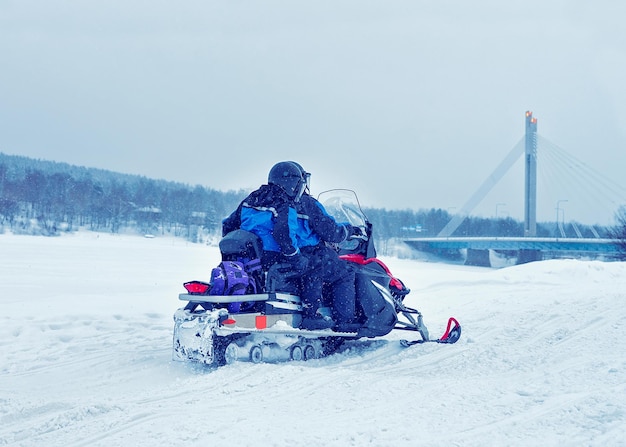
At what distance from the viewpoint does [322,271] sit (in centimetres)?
563

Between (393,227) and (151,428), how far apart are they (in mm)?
52698

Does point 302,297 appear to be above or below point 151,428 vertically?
above

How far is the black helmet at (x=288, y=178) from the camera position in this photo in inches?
218

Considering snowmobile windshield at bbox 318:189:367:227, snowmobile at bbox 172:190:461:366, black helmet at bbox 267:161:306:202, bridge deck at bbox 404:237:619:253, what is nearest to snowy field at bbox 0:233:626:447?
snowmobile at bbox 172:190:461:366

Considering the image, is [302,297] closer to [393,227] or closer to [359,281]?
[359,281]

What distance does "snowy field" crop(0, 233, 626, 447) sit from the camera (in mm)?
3098

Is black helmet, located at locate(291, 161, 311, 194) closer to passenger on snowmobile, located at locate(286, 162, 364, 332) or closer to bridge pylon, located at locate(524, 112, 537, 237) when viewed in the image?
passenger on snowmobile, located at locate(286, 162, 364, 332)

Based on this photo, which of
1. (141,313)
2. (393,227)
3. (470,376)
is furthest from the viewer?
(393,227)

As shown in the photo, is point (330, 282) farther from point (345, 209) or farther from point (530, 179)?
point (530, 179)

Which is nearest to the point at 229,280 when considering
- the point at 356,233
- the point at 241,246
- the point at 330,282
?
the point at 241,246

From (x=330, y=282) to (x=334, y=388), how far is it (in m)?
1.72

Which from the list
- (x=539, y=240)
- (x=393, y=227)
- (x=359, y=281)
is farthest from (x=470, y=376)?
(x=393, y=227)

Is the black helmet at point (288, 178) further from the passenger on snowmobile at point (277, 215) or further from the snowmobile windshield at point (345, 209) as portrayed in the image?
the snowmobile windshield at point (345, 209)

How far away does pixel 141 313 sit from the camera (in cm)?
870
